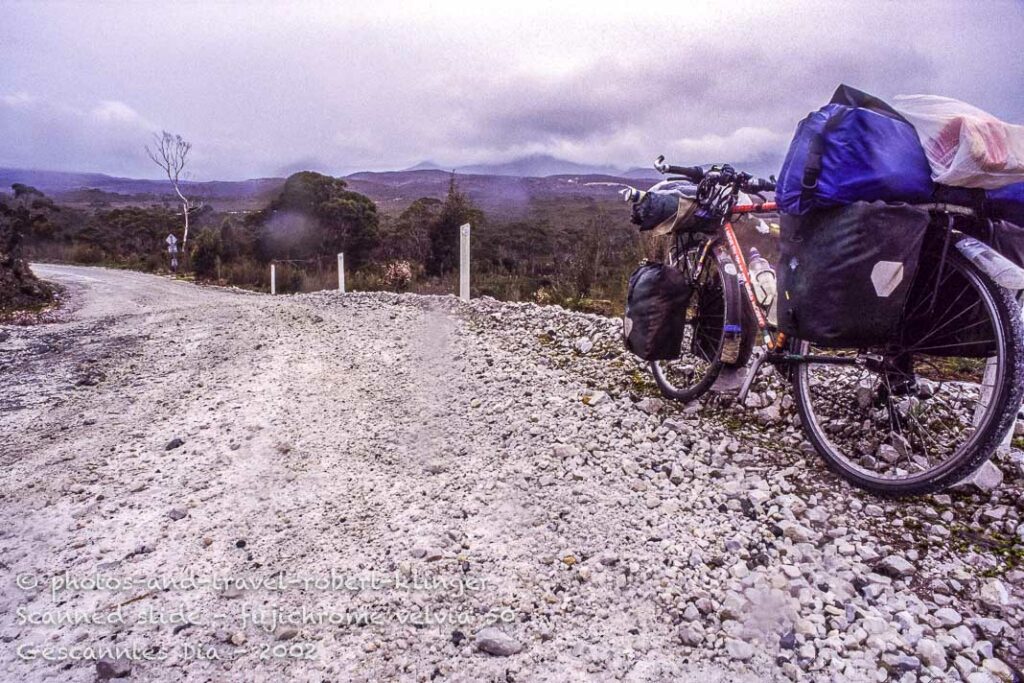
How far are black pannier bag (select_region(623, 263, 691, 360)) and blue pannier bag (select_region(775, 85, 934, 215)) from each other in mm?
1077

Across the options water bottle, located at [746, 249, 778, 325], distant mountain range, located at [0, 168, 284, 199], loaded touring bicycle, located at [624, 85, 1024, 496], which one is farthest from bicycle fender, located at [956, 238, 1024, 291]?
distant mountain range, located at [0, 168, 284, 199]

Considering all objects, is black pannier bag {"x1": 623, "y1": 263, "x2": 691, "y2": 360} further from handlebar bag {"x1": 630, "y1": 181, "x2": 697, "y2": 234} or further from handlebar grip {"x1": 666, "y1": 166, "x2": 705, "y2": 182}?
handlebar grip {"x1": 666, "y1": 166, "x2": 705, "y2": 182}

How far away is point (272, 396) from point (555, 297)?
494 cm

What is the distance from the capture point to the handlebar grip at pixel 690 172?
3.22 m

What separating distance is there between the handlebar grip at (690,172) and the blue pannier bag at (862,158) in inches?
42.6

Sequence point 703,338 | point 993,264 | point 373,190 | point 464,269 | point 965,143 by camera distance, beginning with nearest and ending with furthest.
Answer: point 965,143, point 993,264, point 703,338, point 464,269, point 373,190

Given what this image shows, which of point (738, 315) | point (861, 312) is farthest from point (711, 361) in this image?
point (861, 312)

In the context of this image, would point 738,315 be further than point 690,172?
No

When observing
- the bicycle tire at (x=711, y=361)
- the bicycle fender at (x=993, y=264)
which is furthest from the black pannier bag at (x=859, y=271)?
the bicycle tire at (x=711, y=361)

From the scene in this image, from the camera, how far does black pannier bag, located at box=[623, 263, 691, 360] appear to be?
10.3 ft

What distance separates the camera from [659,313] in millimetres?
3141

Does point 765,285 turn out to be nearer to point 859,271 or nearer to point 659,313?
point 659,313

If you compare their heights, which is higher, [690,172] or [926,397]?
[690,172]

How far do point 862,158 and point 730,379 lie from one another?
4.98ft
